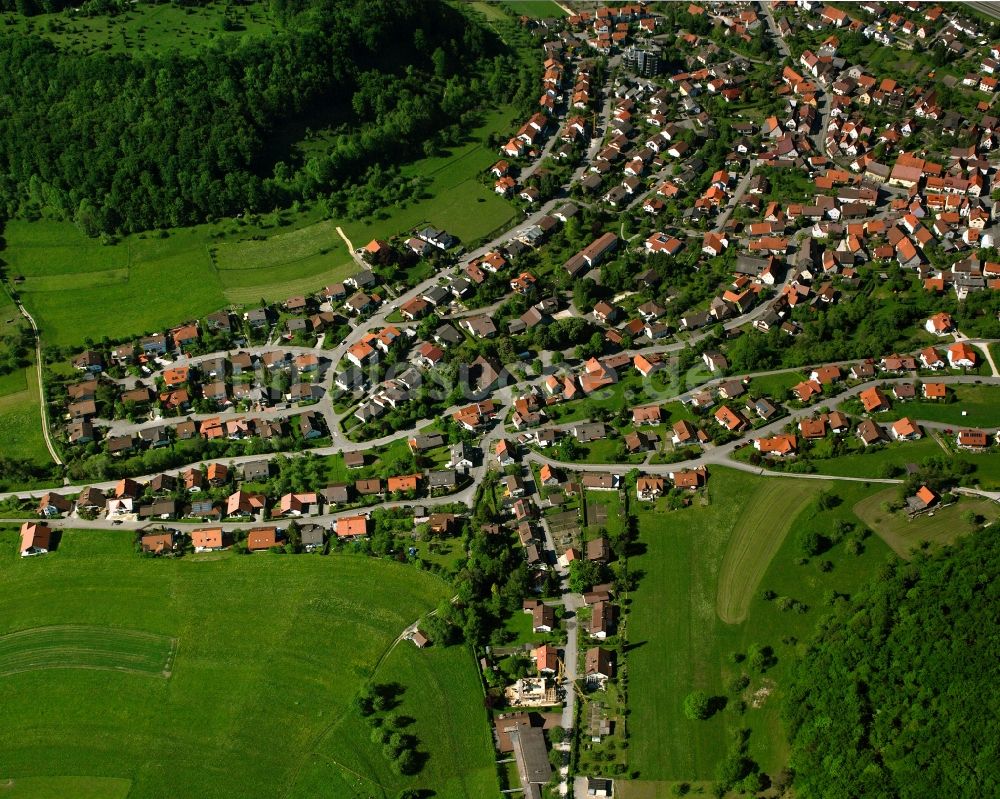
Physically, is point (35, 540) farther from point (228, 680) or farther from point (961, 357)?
point (961, 357)

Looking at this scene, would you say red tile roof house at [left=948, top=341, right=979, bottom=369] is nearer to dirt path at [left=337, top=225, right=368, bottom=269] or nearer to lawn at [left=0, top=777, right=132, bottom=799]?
dirt path at [left=337, top=225, right=368, bottom=269]

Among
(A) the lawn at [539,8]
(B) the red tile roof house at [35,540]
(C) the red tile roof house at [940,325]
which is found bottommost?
(B) the red tile roof house at [35,540]

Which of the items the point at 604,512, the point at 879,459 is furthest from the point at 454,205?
the point at 879,459

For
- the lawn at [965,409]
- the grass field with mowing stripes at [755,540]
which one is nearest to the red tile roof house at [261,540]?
the grass field with mowing stripes at [755,540]

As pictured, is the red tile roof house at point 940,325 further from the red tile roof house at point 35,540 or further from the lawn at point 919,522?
the red tile roof house at point 35,540

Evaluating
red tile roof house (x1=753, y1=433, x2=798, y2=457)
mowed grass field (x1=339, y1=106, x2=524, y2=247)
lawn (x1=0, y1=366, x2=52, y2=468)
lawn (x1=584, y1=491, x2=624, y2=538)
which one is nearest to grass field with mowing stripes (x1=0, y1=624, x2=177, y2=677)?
lawn (x1=0, y1=366, x2=52, y2=468)

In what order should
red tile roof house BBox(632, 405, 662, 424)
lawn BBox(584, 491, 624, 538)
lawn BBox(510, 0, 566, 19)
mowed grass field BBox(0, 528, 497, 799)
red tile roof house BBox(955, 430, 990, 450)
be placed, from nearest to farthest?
mowed grass field BBox(0, 528, 497, 799), lawn BBox(584, 491, 624, 538), red tile roof house BBox(955, 430, 990, 450), red tile roof house BBox(632, 405, 662, 424), lawn BBox(510, 0, 566, 19)

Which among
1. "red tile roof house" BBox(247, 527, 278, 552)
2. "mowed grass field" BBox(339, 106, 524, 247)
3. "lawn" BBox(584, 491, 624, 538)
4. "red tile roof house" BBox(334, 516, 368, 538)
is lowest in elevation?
"red tile roof house" BBox(247, 527, 278, 552)
